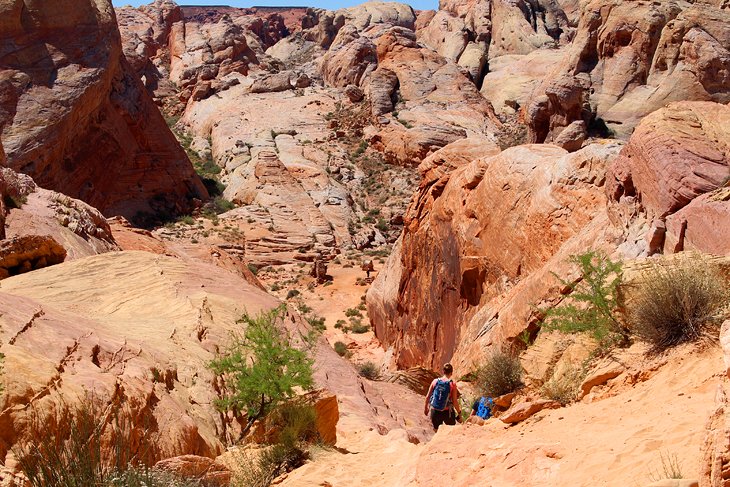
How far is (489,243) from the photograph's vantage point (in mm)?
16016

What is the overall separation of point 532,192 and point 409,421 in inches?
230

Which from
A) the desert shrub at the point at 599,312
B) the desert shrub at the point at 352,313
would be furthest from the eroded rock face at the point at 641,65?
the desert shrub at the point at 599,312

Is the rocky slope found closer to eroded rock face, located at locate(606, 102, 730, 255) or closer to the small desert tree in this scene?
eroded rock face, located at locate(606, 102, 730, 255)

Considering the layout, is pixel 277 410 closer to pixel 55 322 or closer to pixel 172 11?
pixel 55 322

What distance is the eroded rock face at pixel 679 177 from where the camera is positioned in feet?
30.5

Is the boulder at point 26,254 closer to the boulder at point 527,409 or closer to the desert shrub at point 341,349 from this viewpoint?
the boulder at point 527,409

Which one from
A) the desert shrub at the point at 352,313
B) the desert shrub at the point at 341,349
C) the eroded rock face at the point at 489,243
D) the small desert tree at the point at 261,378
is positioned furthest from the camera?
the desert shrub at the point at 352,313

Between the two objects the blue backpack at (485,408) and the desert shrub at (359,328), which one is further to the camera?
the desert shrub at (359,328)

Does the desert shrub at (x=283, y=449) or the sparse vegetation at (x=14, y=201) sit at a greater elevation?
the sparse vegetation at (x=14, y=201)

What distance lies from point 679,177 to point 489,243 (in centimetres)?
615

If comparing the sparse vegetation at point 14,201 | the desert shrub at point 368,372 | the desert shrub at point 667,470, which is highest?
the desert shrub at point 667,470

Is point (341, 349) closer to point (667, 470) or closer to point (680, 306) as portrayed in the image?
point (680, 306)

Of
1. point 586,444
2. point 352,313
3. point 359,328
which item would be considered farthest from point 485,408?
point 352,313

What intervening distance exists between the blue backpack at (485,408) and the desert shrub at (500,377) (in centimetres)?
68
